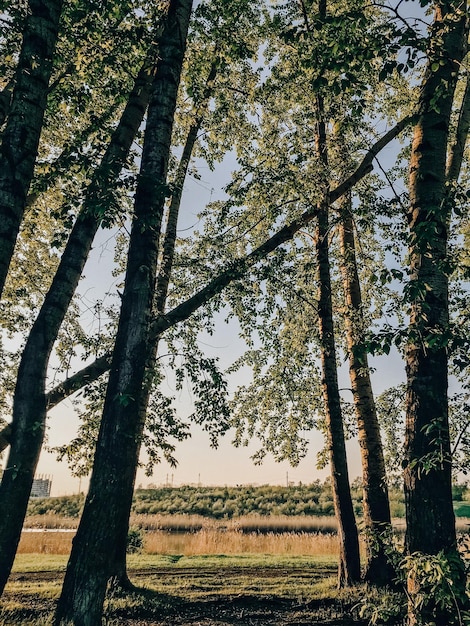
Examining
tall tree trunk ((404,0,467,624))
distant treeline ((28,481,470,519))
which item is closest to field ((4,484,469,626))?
tall tree trunk ((404,0,467,624))

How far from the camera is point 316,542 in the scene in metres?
16.5

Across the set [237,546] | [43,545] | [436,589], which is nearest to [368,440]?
[436,589]

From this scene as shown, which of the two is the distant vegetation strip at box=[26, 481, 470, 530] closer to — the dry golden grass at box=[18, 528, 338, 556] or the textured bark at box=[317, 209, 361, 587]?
the dry golden grass at box=[18, 528, 338, 556]

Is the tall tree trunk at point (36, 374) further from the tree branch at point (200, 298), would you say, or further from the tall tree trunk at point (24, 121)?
the tree branch at point (200, 298)

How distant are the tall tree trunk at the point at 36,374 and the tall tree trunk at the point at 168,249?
2235 mm

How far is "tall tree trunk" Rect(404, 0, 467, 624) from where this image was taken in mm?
4117

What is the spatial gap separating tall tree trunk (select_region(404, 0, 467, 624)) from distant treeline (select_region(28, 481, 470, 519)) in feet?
100.0

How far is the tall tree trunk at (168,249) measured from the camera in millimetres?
8719

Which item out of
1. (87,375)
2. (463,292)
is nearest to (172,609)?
(87,375)

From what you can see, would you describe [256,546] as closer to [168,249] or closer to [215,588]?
[215,588]

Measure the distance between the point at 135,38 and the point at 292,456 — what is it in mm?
10102

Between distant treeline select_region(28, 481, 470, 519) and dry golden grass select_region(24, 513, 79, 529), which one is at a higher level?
distant treeline select_region(28, 481, 470, 519)

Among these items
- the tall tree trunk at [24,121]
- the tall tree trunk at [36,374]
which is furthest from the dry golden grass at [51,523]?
the tall tree trunk at [24,121]

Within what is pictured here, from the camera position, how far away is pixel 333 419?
33.1 feet
